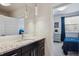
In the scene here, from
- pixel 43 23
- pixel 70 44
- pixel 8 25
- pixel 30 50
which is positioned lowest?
pixel 70 44

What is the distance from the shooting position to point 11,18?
100 inches

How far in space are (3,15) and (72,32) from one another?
226 cm

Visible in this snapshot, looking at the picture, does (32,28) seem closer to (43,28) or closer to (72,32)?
(43,28)

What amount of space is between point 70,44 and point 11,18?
8.43 feet

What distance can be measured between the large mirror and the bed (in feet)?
6.22

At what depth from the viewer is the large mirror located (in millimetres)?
2318

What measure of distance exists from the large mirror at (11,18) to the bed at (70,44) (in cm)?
190

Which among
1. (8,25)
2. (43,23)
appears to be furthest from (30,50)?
(43,23)

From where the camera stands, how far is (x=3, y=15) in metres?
2.35

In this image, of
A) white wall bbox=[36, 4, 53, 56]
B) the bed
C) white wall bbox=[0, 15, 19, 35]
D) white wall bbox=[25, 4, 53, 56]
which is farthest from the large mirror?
the bed

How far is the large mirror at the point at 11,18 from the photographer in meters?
2.32

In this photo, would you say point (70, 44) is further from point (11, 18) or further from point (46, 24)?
point (11, 18)

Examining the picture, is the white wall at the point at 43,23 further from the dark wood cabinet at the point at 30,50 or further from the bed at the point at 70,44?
the bed at the point at 70,44

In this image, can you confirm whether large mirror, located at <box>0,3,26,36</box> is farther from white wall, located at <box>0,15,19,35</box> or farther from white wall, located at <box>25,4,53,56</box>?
white wall, located at <box>25,4,53,56</box>
